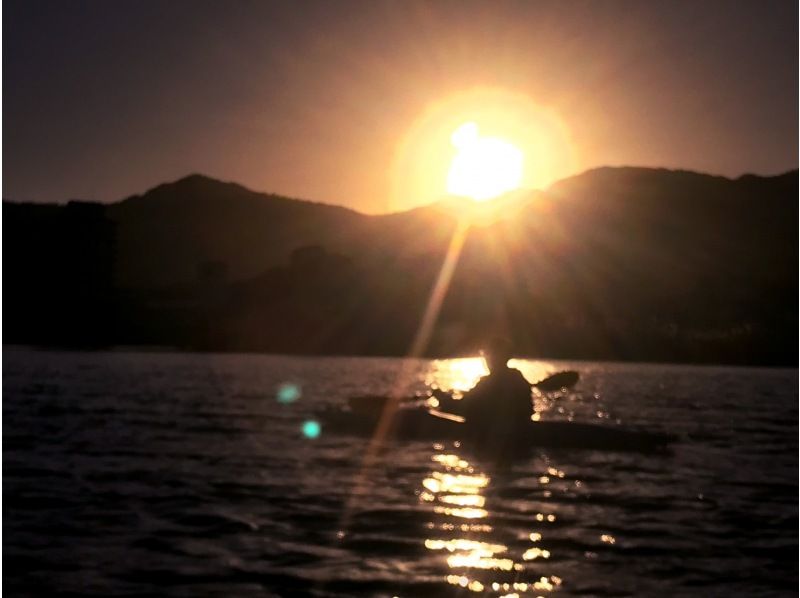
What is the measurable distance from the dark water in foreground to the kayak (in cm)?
75

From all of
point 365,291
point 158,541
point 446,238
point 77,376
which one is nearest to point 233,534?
point 158,541

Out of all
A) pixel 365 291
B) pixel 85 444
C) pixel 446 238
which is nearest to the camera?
pixel 85 444

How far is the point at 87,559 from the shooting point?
12305 millimetres

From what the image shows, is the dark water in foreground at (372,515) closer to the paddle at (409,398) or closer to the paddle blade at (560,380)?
the paddle at (409,398)

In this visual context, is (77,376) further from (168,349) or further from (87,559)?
(168,349)

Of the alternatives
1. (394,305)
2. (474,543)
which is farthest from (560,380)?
(394,305)

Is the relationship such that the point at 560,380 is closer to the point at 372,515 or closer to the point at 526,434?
the point at 526,434

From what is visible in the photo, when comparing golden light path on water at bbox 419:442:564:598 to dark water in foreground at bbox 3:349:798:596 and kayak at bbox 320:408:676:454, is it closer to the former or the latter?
dark water in foreground at bbox 3:349:798:596

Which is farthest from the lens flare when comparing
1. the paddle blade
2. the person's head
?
the paddle blade

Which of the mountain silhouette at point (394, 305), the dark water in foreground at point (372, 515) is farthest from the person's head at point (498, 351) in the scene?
the mountain silhouette at point (394, 305)

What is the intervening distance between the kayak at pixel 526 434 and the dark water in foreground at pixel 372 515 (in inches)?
29.4

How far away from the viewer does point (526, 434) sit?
24.8 metres

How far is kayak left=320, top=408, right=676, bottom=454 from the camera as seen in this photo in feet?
80.1

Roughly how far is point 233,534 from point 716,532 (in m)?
7.06
